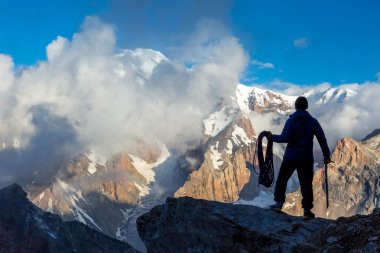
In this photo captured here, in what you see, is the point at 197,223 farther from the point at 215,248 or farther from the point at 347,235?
the point at 347,235

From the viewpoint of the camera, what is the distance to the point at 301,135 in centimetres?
2605

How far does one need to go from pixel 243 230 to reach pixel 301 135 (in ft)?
15.8

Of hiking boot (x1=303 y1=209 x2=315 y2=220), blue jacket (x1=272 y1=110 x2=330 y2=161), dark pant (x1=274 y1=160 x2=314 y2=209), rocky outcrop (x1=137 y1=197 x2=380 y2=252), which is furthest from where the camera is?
dark pant (x1=274 y1=160 x2=314 y2=209)

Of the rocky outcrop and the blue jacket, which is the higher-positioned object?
the blue jacket

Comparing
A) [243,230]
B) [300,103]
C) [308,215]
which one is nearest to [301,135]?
[300,103]

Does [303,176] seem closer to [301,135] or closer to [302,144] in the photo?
[302,144]

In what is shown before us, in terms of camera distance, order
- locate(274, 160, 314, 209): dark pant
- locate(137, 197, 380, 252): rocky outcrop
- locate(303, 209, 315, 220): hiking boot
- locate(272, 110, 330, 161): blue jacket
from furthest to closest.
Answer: locate(274, 160, 314, 209): dark pant, locate(303, 209, 315, 220): hiking boot, locate(272, 110, 330, 161): blue jacket, locate(137, 197, 380, 252): rocky outcrop

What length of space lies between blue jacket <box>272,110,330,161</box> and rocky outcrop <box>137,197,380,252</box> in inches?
110

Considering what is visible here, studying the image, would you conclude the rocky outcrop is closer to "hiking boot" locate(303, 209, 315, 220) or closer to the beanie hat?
"hiking boot" locate(303, 209, 315, 220)

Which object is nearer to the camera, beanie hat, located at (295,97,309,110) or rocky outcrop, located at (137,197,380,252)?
rocky outcrop, located at (137,197,380,252)

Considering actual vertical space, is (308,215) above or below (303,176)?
below

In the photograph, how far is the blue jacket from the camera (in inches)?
1019

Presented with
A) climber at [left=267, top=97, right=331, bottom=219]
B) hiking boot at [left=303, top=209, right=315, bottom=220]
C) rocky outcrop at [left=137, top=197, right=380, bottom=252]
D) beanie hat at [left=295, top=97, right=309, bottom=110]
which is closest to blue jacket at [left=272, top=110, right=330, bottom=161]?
climber at [left=267, top=97, right=331, bottom=219]

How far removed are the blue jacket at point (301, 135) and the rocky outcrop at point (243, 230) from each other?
280 cm
